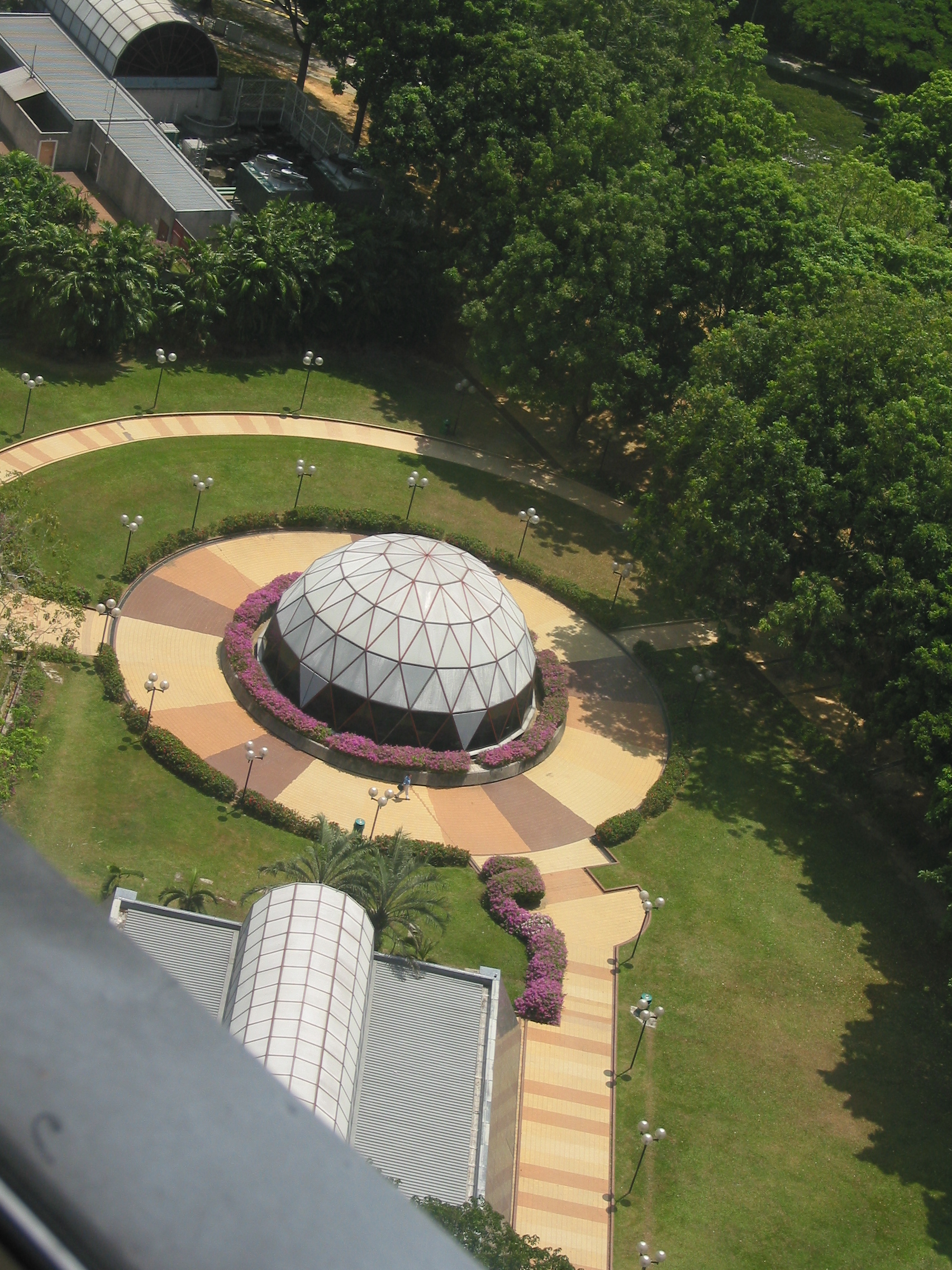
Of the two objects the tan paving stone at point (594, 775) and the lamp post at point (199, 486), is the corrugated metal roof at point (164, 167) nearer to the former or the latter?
the lamp post at point (199, 486)

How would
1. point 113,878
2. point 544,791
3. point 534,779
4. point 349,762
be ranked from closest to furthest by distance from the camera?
point 113,878 < point 349,762 < point 544,791 < point 534,779

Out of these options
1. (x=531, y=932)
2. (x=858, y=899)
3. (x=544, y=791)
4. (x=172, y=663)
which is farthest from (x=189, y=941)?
(x=858, y=899)

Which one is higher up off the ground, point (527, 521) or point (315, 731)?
point (527, 521)

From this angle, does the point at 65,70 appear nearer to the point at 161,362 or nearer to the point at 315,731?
the point at 161,362

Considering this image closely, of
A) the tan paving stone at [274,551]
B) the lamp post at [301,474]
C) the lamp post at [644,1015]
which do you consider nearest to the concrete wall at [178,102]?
the lamp post at [301,474]

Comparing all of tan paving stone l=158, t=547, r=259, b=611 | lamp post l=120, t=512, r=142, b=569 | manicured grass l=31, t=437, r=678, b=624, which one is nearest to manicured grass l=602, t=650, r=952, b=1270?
manicured grass l=31, t=437, r=678, b=624
